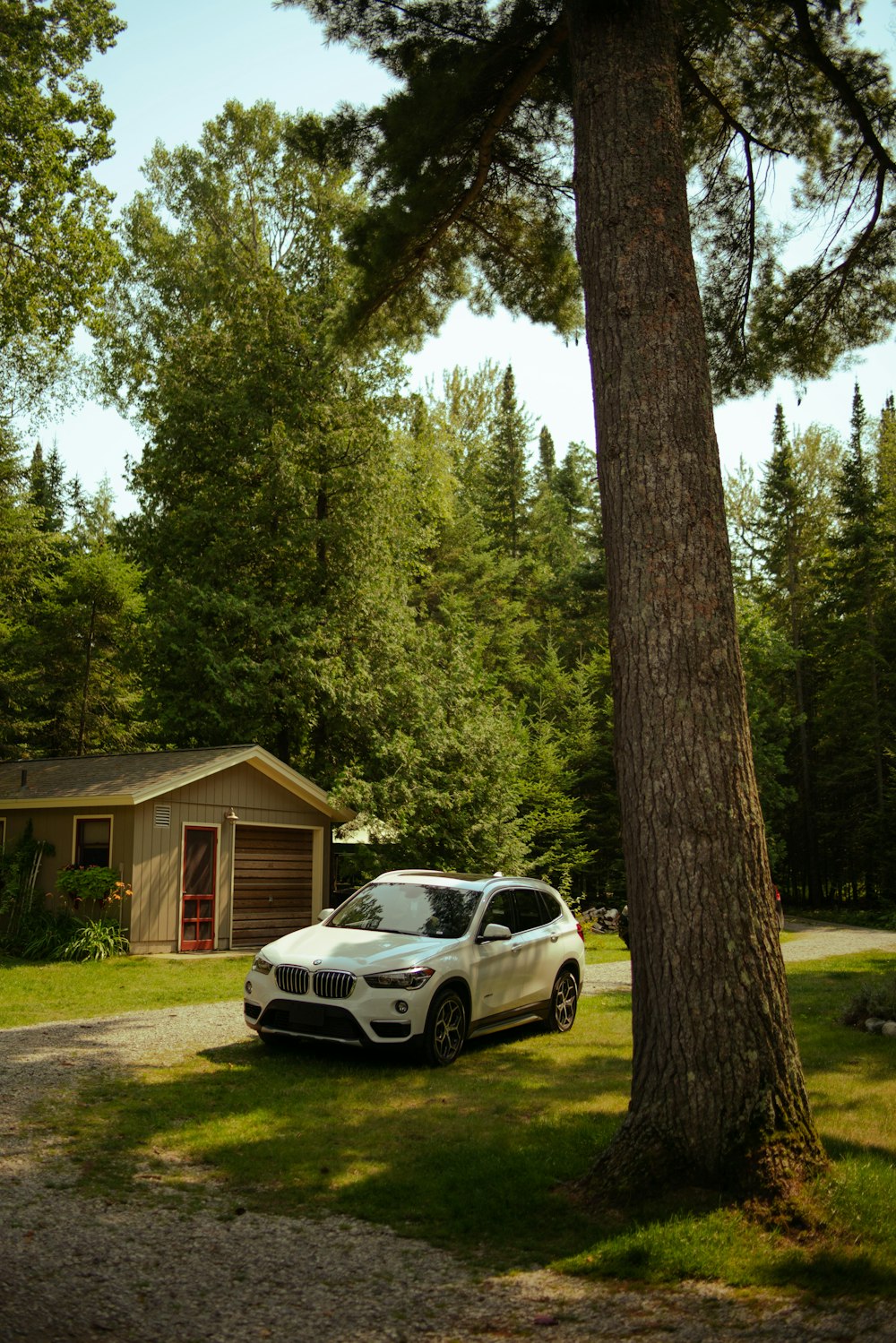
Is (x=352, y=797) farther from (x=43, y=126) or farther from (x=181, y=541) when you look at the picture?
(x=43, y=126)

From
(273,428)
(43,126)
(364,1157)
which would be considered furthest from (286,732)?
(364,1157)

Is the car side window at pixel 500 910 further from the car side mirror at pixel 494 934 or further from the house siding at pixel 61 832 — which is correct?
the house siding at pixel 61 832

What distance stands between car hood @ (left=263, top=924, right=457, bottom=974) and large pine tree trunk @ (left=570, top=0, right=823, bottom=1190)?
143 inches

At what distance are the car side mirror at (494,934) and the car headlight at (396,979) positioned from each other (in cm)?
103

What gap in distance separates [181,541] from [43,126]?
35.8 feet

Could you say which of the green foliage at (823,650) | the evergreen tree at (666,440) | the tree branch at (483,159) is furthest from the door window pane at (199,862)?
the green foliage at (823,650)

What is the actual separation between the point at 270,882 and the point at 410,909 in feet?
41.7

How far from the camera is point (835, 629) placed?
40.2 m

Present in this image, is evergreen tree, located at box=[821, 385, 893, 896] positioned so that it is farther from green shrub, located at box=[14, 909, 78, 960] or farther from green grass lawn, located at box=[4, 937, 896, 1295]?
green grass lawn, located at box=[4, 937, 896, 1295]

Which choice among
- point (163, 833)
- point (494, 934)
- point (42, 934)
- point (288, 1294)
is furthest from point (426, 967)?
point (42, 934)

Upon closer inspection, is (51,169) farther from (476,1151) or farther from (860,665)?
(860,665)

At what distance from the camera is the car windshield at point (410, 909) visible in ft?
33.1

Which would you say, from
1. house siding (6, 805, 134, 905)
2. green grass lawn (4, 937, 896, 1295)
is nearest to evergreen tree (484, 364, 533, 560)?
house siding (6, 805, 134, 905)

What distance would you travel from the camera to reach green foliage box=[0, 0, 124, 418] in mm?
19359
